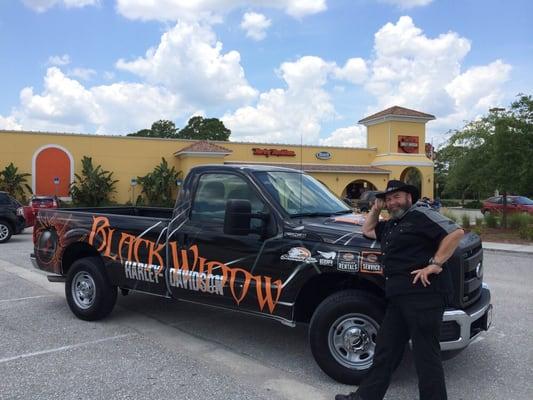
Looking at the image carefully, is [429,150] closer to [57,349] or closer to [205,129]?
[205,129]

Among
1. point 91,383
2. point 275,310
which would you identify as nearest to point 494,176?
point 275,310

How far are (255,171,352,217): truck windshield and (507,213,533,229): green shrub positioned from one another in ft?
49.6

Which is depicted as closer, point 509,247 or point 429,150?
point 509,247

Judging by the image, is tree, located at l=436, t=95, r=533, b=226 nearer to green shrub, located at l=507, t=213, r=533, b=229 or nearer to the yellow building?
green shrub, located at l=507, t=213, r=533, b=229

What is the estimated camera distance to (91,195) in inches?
1276

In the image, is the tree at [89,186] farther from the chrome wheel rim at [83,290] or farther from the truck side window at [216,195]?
the truck side window at [216,195]

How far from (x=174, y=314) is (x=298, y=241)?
2892 mm

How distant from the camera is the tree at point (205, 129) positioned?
80875 mm

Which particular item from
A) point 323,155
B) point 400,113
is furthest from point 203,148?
point 400,113

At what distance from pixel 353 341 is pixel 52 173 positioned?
31722mm

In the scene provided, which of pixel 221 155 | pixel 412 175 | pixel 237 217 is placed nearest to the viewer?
pixel 237 217

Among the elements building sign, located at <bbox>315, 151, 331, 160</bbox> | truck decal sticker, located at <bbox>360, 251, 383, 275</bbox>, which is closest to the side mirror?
truck decal sticker, located at <bbox>360, 251, 383, 275</bbox>

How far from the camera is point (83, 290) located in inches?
250

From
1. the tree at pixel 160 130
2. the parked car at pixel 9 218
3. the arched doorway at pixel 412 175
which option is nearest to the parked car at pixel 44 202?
the parked car at pixel 9 218
